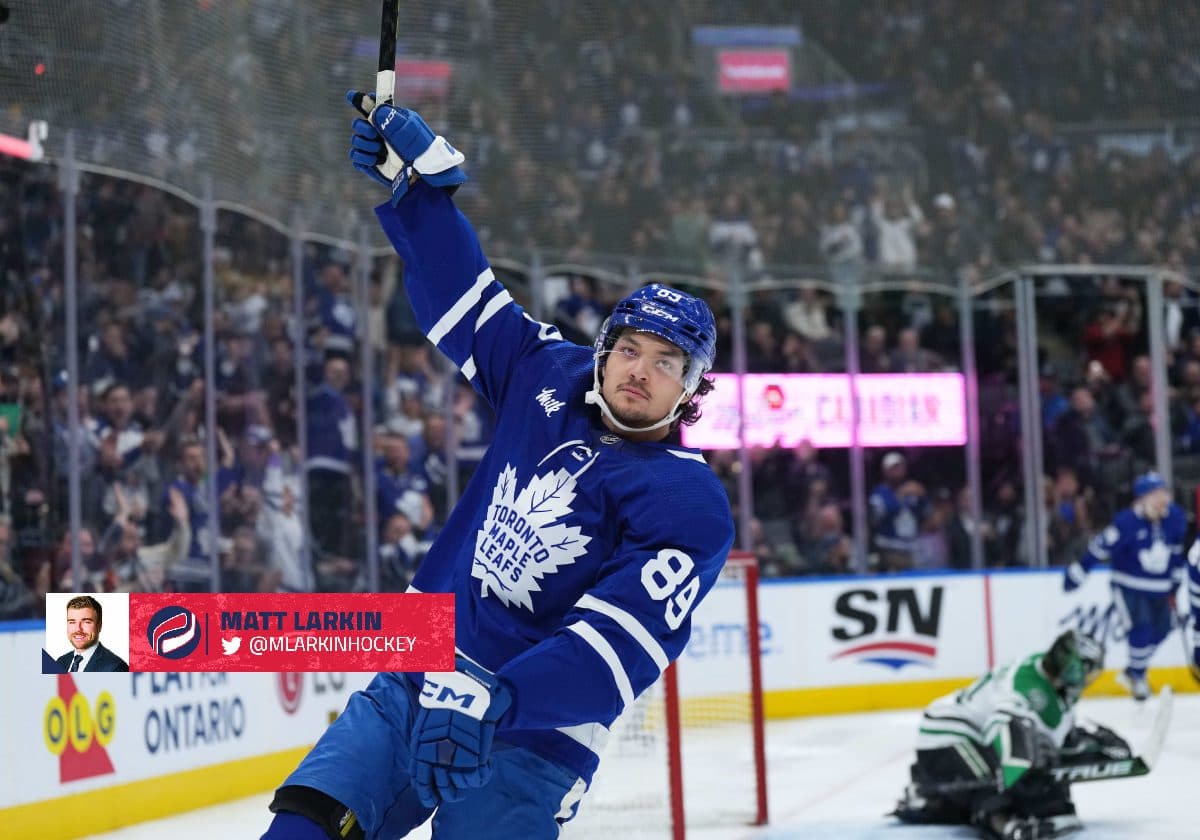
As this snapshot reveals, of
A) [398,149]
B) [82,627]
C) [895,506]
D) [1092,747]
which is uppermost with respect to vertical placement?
[398,149]

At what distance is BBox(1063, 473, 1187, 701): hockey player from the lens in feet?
28.7

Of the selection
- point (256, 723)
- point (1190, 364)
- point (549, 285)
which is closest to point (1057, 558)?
point (1190, 364)

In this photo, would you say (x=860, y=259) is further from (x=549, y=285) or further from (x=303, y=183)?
(x=303, y=183)

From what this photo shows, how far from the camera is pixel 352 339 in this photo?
745 centimetres

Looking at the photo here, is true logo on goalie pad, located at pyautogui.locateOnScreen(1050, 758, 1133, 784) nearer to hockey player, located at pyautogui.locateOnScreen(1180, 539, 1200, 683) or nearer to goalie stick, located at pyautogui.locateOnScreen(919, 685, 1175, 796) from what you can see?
goalie stick, located at pyautogui.locateOnScreen(919, 685, 1175, 796)

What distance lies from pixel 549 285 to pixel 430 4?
5.57 feet

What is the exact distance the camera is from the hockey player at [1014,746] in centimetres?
514

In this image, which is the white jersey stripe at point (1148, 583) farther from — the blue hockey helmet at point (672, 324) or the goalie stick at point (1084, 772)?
the blue hockey helmet at point (672, 324)

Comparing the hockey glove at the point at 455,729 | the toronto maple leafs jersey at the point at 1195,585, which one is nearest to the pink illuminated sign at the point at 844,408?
the toronto maple leafs jersey at the point at 1195,585

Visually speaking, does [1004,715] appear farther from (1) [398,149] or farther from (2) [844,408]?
(2) [844,408]

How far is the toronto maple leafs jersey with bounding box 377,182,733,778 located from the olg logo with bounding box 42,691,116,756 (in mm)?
3354

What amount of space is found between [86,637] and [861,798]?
15.8 ft

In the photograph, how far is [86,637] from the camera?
1.78 meters

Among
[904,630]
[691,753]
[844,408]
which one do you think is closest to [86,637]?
[691,753]
